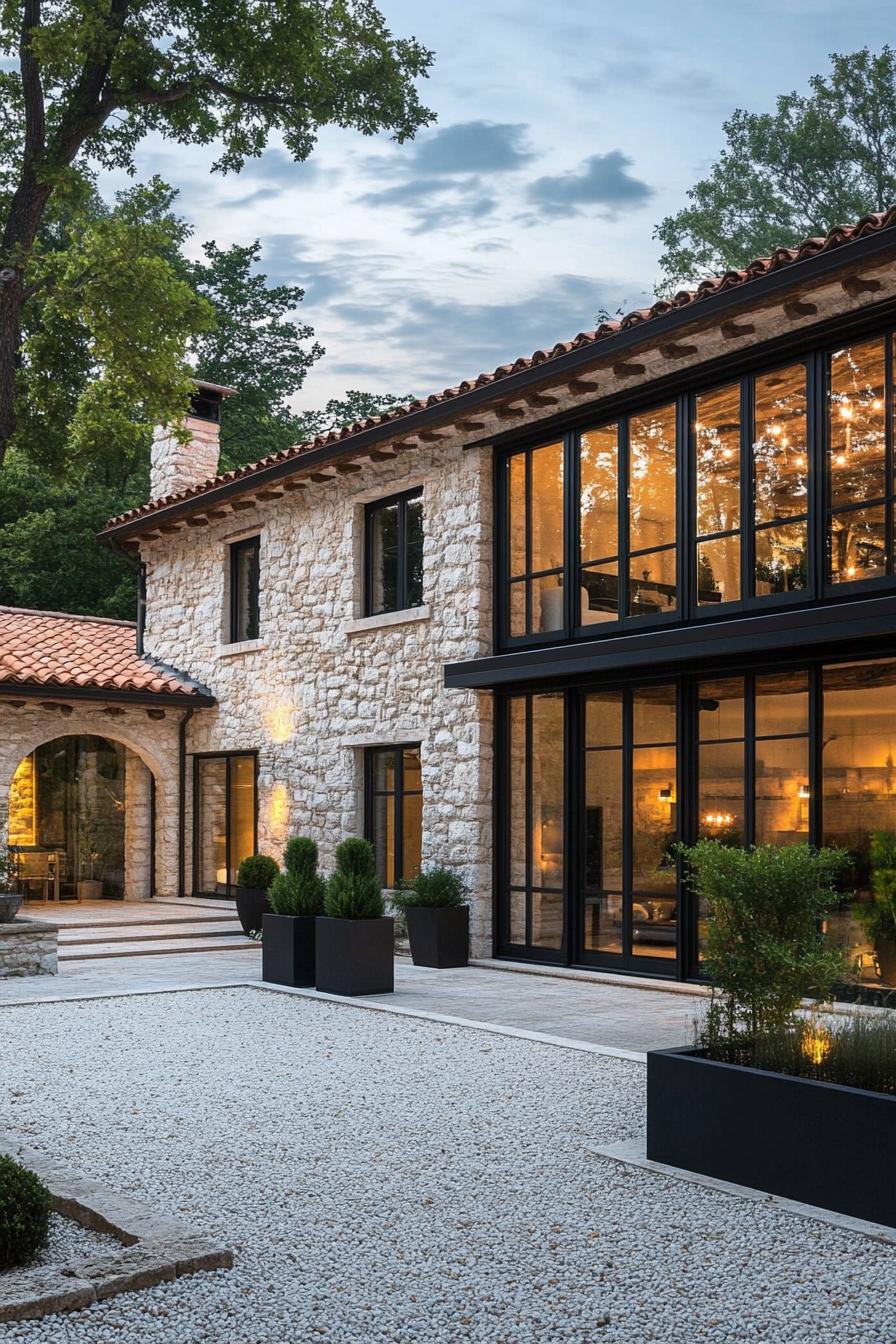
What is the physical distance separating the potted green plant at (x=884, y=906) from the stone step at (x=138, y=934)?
7435 mm

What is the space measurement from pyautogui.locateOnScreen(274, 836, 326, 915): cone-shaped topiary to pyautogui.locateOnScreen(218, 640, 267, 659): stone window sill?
5.55 metres

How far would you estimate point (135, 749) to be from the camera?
698 inches

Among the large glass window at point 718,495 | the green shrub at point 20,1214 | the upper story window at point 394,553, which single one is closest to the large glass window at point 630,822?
the large glass window at point 718,495

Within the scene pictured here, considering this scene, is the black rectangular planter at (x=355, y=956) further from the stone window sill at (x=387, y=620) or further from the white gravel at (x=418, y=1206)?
the stone window sill at (x=387, y=620)

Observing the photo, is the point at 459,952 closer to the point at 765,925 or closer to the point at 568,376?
the point at 568,376

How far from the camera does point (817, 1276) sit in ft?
13.8

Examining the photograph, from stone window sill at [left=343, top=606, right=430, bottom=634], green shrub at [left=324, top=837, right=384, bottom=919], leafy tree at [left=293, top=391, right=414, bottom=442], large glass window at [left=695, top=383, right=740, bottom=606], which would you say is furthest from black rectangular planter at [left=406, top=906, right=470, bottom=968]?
leafy tree at [left=293, top=391, right=414, bottom=442]

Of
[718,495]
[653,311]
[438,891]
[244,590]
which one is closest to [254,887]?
[438,891]

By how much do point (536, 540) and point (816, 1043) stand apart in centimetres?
789

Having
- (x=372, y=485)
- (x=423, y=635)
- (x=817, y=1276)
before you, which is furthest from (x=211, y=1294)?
(x=372, y=485)

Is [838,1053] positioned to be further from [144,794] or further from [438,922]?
[144,794]

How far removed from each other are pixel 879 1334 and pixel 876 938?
19.2ft

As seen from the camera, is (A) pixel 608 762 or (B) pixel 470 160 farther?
(B) pixel 470 160

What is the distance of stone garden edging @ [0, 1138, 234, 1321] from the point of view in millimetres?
3816
